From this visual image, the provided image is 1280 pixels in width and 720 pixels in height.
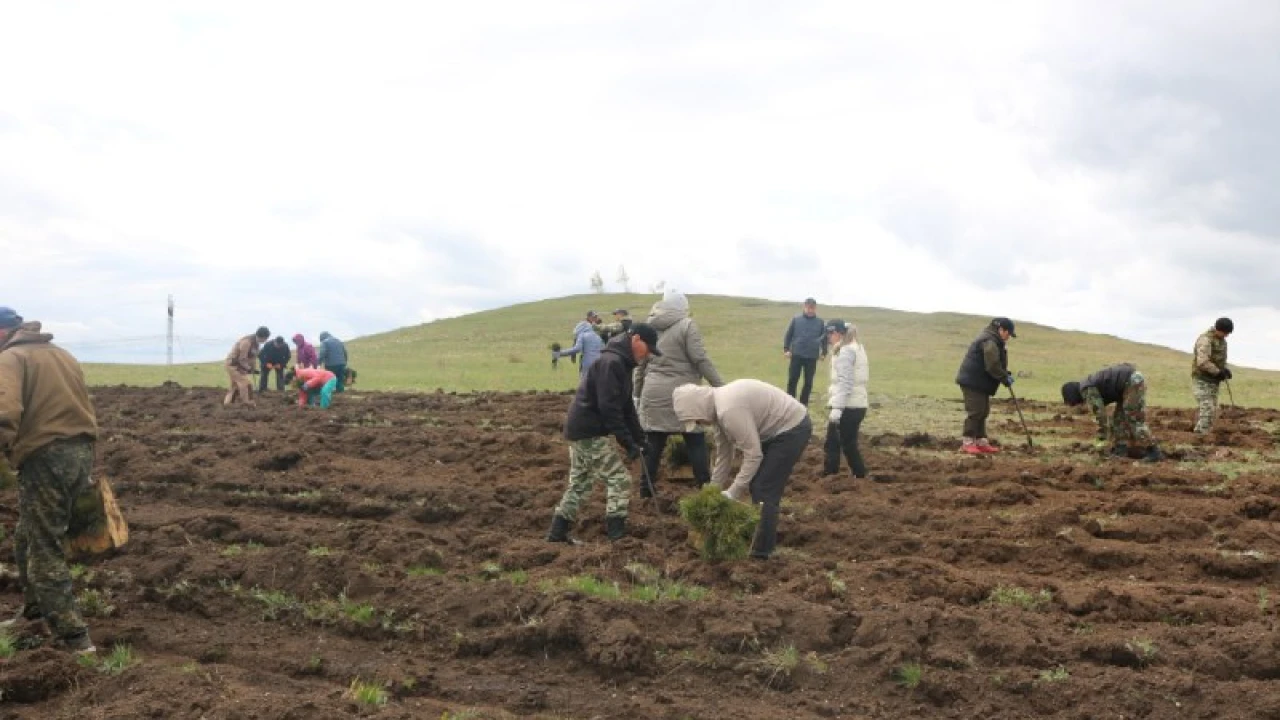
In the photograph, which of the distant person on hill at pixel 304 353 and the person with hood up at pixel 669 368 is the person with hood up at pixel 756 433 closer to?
the person with hood up at pixel 669 368

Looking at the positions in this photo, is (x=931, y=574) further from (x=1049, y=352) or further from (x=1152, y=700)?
(x=1049, y=352)

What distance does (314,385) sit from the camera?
21.3 meters

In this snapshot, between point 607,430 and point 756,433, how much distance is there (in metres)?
1.63

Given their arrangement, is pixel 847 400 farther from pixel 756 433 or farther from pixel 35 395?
pixel 35 395

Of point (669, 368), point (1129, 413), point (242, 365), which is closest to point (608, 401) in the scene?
point (669, 368)

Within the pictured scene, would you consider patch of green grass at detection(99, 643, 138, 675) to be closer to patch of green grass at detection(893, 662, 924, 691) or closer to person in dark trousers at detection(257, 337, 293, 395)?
patch of green grass at detection(893, 662, 924, 691)

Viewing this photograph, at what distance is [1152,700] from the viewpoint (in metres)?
6.11

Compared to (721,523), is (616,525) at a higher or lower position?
lower

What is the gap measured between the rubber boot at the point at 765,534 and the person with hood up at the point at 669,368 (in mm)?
2247

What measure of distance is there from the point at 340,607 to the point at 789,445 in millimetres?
3492

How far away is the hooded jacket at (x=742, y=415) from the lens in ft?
27.0

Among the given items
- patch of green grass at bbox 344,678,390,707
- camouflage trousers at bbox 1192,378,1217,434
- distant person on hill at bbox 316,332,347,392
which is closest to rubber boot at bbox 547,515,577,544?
patch of green grass at bbox 344,678,390,707

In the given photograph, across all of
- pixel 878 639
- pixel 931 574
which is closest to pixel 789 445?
pixel 931 574

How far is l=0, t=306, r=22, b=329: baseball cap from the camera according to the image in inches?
278
